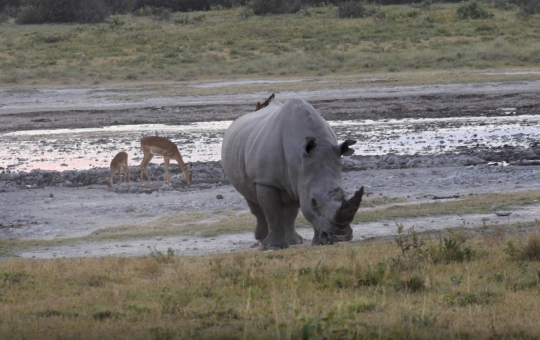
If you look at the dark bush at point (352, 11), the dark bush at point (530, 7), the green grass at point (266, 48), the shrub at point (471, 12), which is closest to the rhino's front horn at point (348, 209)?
the green grass at point (266, 48)

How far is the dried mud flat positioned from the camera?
41.8ft

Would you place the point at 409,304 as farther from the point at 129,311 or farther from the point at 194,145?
the point at 194,145

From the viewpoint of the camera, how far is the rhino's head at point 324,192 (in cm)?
1016

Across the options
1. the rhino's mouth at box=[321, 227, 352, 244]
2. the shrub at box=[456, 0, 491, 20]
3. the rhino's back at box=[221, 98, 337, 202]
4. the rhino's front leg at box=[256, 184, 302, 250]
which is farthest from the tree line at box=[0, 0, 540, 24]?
the rhino's mouth at box=[321, 227, 352, 244]

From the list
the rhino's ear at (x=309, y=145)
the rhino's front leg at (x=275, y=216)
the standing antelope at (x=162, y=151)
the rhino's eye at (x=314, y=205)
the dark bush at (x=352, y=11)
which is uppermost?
the rhino's ear at (x=309, y=145)

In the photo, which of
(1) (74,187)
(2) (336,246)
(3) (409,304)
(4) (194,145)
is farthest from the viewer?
(4) (194,145)

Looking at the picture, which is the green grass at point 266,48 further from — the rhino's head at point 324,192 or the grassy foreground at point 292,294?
the grassy foreground at point 292,294

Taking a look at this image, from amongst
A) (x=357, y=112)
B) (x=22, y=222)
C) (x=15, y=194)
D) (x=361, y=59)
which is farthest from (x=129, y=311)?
(x=361, y=59)

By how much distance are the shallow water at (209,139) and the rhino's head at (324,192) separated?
10087 millimetres

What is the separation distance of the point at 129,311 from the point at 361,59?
3344 centimetres

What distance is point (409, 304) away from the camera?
24.2 ft

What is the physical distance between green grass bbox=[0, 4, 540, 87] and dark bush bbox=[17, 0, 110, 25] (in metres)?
3.42

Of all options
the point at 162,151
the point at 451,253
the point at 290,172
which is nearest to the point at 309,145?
the point at 290,172

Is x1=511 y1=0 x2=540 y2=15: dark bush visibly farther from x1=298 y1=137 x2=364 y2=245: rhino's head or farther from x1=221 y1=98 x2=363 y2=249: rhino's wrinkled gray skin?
x1=298 y1=137 x2=364 y2=245: rhino's head
